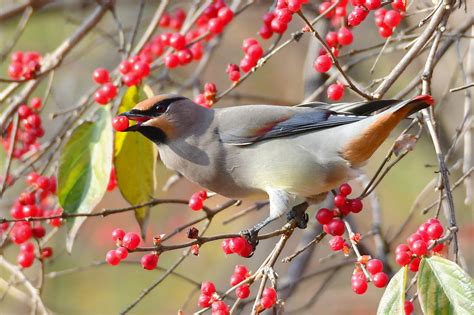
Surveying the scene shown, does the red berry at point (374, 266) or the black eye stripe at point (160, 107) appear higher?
the black eye stripe at point (160, 107)

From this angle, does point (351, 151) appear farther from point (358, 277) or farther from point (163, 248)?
point (163, 248)

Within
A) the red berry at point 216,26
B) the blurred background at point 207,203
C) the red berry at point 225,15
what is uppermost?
the red berry at point 225,15

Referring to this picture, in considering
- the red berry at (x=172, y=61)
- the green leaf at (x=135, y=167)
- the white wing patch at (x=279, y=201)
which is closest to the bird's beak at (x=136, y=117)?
the green leaf at (x=135, y=167)

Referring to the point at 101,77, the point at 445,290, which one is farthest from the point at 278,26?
the point at 445,290

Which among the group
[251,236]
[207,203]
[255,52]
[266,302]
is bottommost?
[207,203]

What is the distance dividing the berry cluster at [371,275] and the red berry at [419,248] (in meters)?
0.18

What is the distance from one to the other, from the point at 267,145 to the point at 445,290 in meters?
1.10

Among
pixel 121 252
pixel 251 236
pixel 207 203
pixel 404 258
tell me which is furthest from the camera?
pixel 207 203

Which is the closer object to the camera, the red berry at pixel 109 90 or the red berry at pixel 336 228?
the red berry at pixel 336 228

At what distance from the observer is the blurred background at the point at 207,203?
4711mm

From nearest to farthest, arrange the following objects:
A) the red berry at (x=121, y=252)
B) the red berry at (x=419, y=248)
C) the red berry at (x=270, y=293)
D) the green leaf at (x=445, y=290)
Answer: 1. the green leaf at (x=445, y=290)
2. the red berry at (x=419, y=248)
3. the red berry at (x=270, y=293)
4. the red berry at (x=121, y=252)

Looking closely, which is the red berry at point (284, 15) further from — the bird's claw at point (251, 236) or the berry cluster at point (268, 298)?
the berry cluster at point (268, 298)

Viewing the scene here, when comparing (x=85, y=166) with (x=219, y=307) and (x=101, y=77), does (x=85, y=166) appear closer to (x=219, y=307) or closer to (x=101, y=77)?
(x=101, y=77)

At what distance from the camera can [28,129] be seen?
10.9 ft
